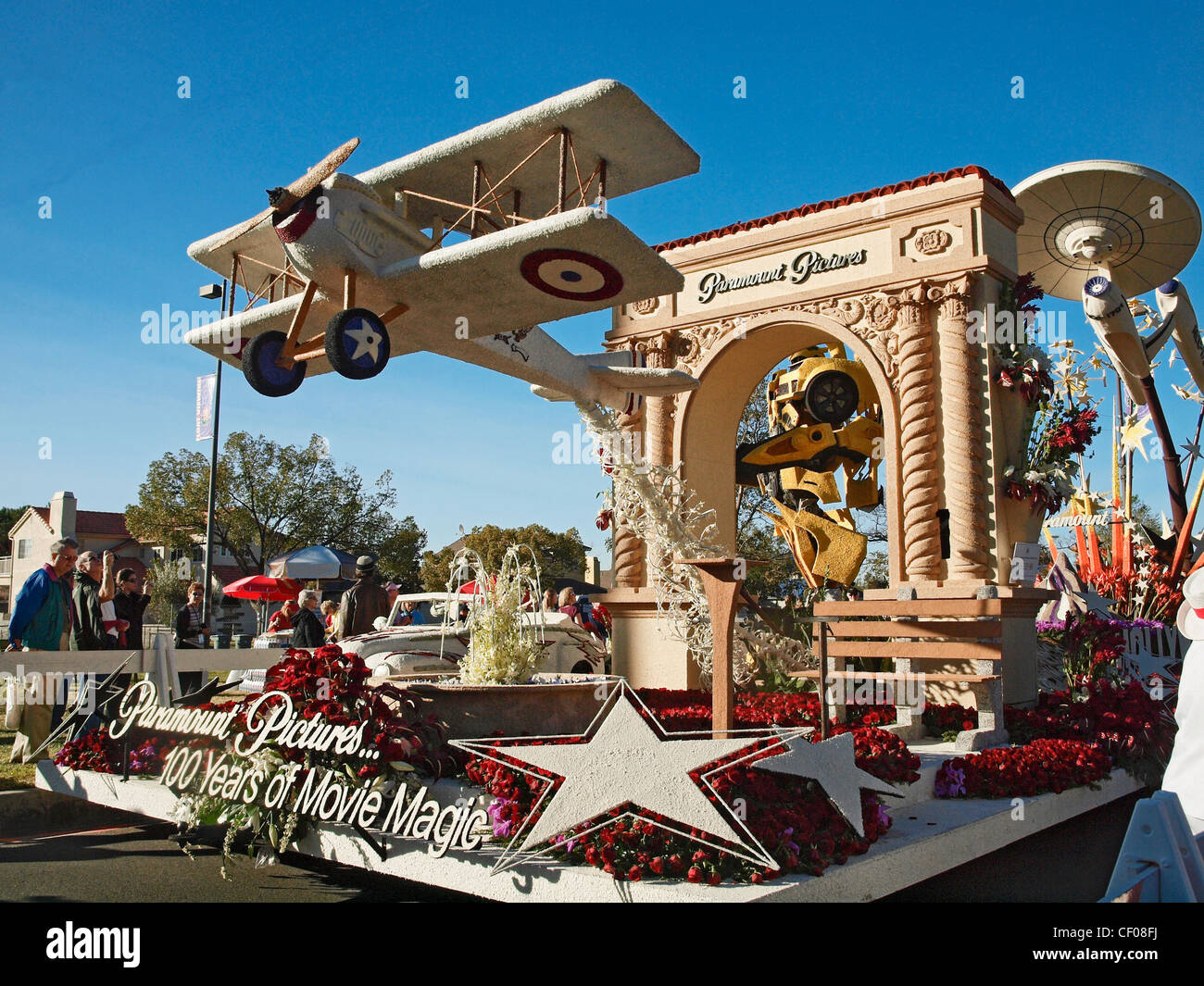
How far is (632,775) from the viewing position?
4352mm

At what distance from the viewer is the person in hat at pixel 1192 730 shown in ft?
12.3

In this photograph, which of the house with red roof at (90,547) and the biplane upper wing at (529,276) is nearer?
the biplane upper wing at (529,276)

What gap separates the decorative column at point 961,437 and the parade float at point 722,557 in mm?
37

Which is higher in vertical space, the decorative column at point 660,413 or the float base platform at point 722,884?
the decorative column at point 660,413

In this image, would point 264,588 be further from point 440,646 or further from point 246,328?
point 246,328

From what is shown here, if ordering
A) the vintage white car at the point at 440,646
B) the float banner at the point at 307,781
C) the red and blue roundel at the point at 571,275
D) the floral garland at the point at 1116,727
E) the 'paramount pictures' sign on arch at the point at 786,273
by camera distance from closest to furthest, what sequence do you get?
the float banner at the point at 307,781, the red and blue roundel at the point at 571,275, the floral garland at the point at 1116,727, the vintage white car at the point at 440,646, the 'paramount pictures' sign on arch at the point at 786,273

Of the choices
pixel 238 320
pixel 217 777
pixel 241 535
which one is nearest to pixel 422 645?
pixel 238 320

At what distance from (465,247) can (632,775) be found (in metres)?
4.10

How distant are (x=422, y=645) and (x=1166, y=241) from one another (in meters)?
11.6

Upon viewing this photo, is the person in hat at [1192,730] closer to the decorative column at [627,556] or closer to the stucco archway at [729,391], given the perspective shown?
the stucco archway at [729,391]

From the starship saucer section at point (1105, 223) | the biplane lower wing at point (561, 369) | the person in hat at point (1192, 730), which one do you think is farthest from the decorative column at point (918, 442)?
the person in hat at point (1192, 730)

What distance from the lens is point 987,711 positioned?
24.5 ft

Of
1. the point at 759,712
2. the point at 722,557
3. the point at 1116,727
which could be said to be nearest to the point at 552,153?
the point at 722,557
